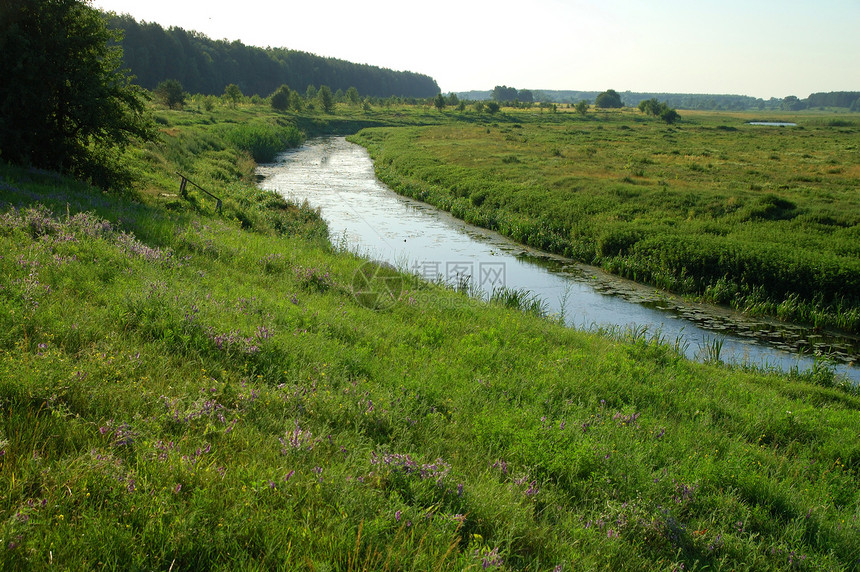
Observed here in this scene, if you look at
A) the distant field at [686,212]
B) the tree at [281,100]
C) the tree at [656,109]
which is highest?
the tree at [656,109]

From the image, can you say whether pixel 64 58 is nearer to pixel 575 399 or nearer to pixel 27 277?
pixel 27 277

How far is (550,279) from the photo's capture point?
20.0 meters

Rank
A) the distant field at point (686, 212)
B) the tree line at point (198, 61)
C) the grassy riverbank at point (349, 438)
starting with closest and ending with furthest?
the grassy riverbank at point (349, 438) < the distant field at point (686, 212) < the tree line at point (198, 61)

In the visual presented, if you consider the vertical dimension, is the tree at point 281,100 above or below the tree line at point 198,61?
below

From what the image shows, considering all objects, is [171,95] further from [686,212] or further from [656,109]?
[656,109]

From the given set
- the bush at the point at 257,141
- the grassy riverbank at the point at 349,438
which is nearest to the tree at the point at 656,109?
the bush at the point at 257,141

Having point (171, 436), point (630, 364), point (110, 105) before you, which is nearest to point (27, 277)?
point (171, 436)

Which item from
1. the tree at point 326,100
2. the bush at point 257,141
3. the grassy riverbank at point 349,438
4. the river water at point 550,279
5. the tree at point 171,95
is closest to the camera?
the grassy riverbank at point 349,438

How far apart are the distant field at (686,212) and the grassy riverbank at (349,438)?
8930mm

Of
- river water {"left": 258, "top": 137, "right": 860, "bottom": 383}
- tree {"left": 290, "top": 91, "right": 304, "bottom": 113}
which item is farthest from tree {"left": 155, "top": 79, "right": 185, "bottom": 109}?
river water {"left": 258, "top": 137, "right": 860, "bottom": 383}

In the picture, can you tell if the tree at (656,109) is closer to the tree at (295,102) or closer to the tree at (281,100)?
the tree at (295,102)

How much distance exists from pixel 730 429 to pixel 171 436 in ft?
24.8

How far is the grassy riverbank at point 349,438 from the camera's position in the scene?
11.1ft

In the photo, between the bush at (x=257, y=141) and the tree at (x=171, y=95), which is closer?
the bush at (x=257, y=141)
